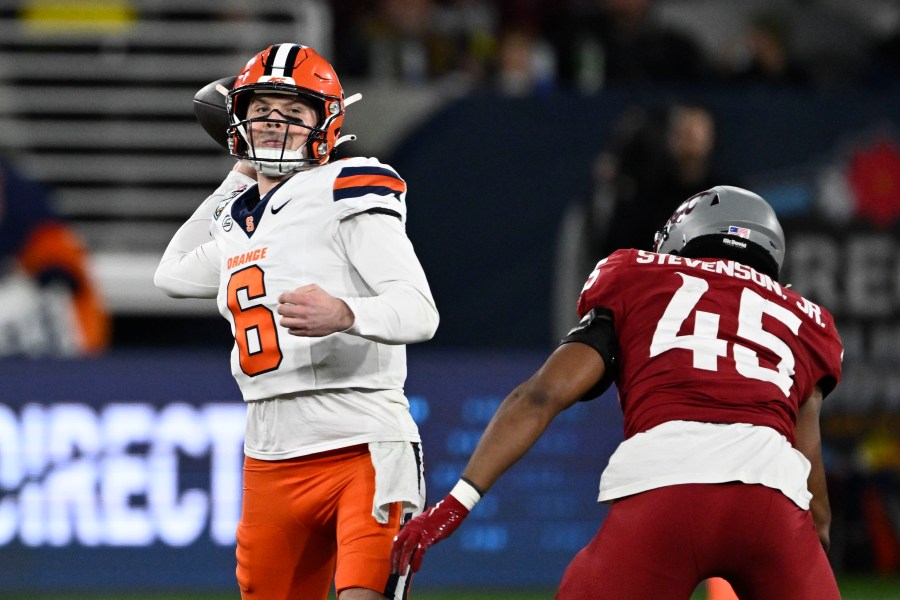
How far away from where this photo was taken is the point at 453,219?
30.3 ft

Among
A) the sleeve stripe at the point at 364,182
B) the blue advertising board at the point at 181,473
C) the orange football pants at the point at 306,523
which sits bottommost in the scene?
the blue advertising board at the point at 181,473

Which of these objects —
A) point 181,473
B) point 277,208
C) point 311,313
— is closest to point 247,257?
point 277,208

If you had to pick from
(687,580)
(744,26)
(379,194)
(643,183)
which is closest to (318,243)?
(379,194)

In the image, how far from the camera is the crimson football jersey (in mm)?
3393

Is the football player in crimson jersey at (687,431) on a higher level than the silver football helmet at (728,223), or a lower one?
lower

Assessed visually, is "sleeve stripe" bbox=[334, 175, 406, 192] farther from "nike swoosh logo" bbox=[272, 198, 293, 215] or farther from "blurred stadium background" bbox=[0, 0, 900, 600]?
"blurred stadium background" bbox=[0, 0, 900, 600]

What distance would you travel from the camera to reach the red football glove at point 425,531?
131 inches

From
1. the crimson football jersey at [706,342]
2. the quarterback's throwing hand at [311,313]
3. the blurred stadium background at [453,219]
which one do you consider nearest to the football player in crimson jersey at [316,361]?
the quarterback's throwing hand at [311,313]

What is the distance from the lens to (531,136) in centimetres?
927

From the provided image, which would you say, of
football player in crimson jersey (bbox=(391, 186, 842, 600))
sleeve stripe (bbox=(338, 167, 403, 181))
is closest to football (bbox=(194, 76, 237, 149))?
sleeve stripe (bbox=(338, 167, 403, 181))

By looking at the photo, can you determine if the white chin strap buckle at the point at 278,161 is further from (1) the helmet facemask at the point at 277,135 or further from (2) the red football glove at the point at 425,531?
(2) the red football glove at the point at 425,531

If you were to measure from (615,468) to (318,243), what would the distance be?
1.00 metres

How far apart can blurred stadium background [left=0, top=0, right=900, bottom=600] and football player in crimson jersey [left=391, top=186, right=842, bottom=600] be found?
Result: 4.05m

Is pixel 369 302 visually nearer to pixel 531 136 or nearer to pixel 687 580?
pixel 687 580
